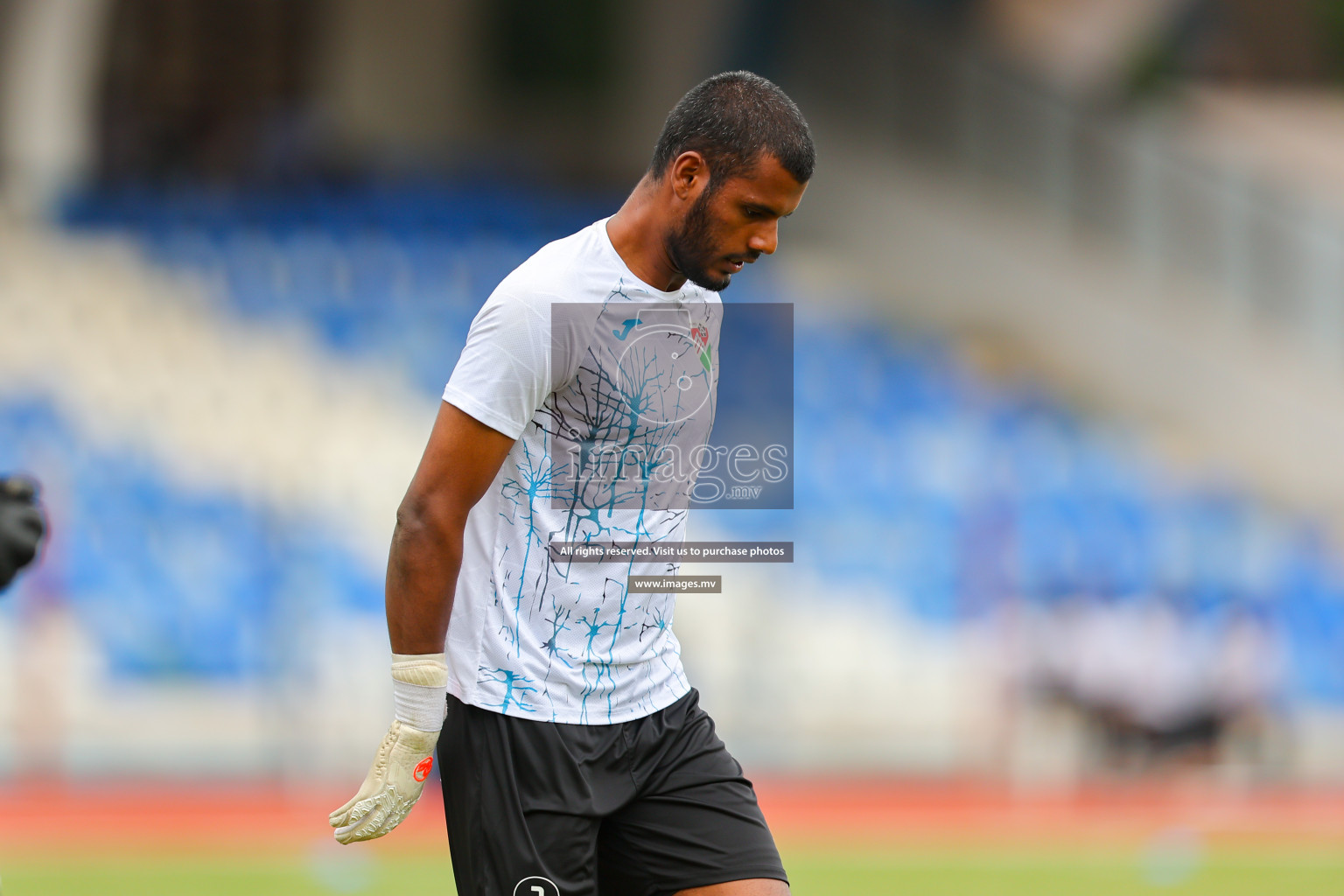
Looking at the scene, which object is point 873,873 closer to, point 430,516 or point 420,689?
point 420,689

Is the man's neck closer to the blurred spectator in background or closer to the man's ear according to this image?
the man's ear

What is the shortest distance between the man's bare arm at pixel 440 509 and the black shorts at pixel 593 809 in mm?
328

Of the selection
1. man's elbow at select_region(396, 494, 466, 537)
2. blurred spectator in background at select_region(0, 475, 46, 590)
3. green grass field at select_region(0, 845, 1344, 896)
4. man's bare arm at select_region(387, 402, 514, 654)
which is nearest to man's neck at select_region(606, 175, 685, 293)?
man's bare arm at select_region(387, 402, 514, 654)

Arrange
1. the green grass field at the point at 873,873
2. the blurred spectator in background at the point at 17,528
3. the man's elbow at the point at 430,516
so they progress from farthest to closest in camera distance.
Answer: the green grass field at the point at 873,873, the man's elbow at the point at 430,516, the blurred spectator in background at the point at 17,528

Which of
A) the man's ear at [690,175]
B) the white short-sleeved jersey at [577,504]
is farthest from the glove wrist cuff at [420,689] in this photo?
the man's ear at [690,175]

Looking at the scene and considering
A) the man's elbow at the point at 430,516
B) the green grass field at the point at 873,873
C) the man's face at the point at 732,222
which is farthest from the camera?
the green grass field at the point at 873,873

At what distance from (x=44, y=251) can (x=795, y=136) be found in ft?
38.1

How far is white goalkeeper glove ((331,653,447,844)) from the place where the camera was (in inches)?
116

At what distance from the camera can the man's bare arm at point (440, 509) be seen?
288 centimetres

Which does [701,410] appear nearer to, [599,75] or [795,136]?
[795,136]

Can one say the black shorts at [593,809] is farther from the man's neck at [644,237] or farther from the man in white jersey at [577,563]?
the man's neck at [644,237]

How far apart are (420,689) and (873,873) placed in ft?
16.9

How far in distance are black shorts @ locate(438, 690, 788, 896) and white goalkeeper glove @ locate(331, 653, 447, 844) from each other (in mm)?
109

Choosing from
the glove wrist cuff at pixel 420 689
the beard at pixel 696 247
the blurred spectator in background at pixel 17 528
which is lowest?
the glove wrist cuff at pixel 420 689
